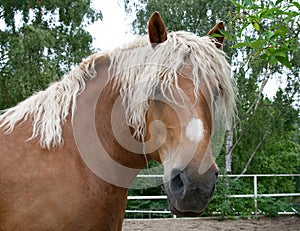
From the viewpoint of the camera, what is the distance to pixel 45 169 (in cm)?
182

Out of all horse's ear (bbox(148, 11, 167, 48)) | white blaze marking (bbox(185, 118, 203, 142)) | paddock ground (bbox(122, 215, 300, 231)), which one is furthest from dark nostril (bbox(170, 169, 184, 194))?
paddock ground (bbox(122, 215, 300, 231))

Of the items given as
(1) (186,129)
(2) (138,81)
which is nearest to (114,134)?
(2) (138,81)

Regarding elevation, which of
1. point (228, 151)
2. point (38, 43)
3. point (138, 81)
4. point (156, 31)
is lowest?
point (228, 151)

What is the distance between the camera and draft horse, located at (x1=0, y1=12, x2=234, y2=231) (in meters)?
1.75

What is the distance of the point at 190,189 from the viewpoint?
5.46 ft

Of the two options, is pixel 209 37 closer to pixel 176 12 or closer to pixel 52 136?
pixel 52 136

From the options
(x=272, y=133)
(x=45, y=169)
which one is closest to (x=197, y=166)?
(x=45, y=169)

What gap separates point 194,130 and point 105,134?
528 mm

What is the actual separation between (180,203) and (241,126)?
14453mm

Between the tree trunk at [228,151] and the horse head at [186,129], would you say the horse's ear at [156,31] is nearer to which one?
the horse head at [186,129]

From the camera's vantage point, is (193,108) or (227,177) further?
(227,177)

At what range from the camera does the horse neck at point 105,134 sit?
1948mm

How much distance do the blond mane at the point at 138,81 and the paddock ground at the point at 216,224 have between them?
648cm

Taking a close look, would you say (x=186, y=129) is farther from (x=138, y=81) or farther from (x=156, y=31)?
(x=156, y=31)
